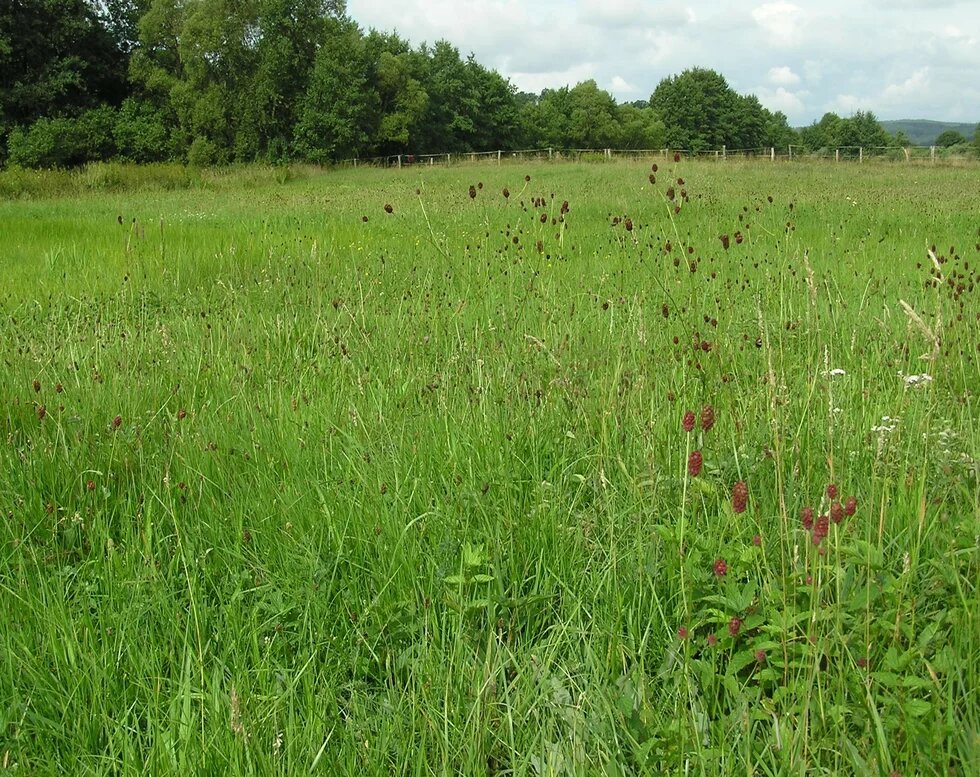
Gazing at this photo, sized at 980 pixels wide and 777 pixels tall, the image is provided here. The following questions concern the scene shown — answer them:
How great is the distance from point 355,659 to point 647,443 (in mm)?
1094

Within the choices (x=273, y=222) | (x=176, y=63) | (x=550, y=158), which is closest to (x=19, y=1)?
(x=176, y=63)

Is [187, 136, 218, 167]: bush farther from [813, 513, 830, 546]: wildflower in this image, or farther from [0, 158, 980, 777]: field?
[813, 513, 830, 546]: wildflower

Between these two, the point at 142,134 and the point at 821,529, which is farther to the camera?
the point at 142,134

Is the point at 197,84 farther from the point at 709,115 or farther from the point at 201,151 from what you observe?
the point at 709,115

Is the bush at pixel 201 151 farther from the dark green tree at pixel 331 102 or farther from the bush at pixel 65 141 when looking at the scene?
the dark green tree at pixel 331 102

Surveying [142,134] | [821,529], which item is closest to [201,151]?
[142,134]

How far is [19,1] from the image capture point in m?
44.6

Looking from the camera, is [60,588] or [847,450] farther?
[847,450]

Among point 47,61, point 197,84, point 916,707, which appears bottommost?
point 916,707

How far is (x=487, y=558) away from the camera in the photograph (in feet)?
6.67

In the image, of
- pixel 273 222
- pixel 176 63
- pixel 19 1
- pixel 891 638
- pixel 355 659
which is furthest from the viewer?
pixel 176 63

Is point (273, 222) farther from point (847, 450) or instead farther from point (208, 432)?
point (847, 450)

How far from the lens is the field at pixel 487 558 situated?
1.55 m

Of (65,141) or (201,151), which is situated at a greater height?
(65,141)
